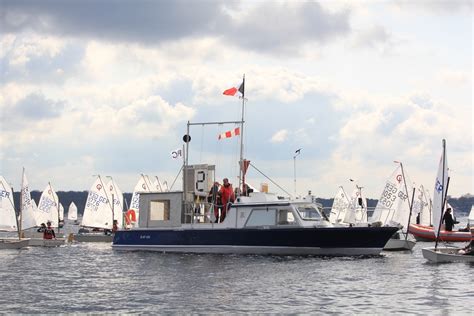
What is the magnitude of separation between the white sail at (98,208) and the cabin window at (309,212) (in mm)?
34480

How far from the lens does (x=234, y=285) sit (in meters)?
30.3

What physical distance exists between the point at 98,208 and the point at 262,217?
33540 millimetres

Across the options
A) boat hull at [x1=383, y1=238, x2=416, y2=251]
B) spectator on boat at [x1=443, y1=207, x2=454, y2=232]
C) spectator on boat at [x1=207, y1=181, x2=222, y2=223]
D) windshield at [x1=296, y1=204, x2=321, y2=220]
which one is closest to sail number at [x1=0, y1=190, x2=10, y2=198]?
spectator on boat at [x1=207, y1=181, x2=222, y2=223]

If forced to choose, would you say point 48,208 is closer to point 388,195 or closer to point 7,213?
point 7,213

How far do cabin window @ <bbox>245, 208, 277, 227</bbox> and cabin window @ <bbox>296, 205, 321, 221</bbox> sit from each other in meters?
1.55

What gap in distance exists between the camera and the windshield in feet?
144

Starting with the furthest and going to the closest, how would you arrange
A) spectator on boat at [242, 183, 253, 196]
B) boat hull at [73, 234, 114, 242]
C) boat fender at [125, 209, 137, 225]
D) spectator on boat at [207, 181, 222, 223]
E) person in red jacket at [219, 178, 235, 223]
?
boat hull at [73, 234, 114, 242]
boat fender at [125, 209, 137, 225]
spectator on boat at [242, 183, 253, 196]
person in red jacket at [219, 178, 235, 223]
spectator on boat at [207, 181, 222, 223]

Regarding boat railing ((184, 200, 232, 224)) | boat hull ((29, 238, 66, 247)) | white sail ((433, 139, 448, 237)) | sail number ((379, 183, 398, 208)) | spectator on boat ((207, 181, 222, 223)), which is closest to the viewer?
white sail ((433, 139, 448, 237))

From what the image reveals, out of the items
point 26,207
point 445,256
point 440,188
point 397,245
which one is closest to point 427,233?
point 397,245

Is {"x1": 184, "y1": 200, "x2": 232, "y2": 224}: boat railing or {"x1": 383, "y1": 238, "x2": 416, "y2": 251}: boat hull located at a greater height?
{"x1": 184, "y1": 200, "x2": 232, "y2": 224}: boat railing

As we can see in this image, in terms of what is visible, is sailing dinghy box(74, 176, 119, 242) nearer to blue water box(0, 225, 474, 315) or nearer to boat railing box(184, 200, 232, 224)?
boat railing box(184, 200, 232, 224)

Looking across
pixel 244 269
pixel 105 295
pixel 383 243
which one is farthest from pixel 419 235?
pixel 105 295

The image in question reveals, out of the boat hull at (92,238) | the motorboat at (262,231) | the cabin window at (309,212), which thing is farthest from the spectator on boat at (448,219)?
the boat hull at (92,238)

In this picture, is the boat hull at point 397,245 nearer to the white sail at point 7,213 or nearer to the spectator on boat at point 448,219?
the spectator on boat at point 448,219
